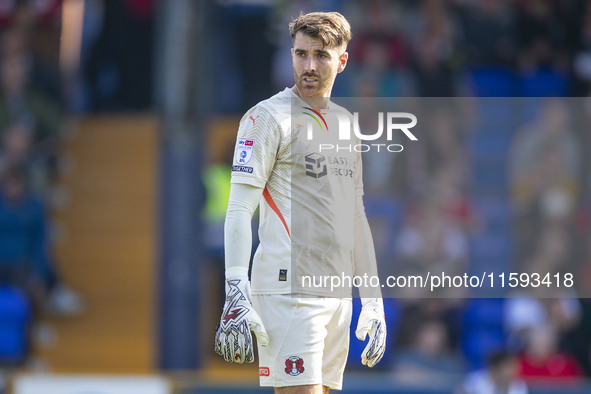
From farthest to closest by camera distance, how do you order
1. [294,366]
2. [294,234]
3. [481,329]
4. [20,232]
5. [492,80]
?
[492,80], [20,232], [481,329], [294,234], [294,366]

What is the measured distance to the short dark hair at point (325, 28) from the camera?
178 inches

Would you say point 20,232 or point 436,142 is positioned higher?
point 436,142

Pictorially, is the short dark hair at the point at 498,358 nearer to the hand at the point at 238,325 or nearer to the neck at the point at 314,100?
the neck at the point at 314,100

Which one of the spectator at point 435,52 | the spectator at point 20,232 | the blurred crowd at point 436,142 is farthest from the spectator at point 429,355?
the spectator at point 20,232

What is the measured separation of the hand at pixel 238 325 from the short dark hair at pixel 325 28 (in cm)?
106

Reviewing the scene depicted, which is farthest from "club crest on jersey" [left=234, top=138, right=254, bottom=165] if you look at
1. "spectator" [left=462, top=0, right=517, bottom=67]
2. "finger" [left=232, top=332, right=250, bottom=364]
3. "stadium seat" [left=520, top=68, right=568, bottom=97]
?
"spectator" [left=462, top=0, right=517, bottom=67]

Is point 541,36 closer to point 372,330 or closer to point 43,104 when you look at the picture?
point 43,104

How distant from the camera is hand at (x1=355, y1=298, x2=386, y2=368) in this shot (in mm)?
4582

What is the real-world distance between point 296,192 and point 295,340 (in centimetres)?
62

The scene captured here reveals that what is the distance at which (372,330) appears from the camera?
4.62 m

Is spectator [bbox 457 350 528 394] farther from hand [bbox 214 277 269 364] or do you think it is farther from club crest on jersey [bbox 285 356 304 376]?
hand [bbox 214 277 269 364]

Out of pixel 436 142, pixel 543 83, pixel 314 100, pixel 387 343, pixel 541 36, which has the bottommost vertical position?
pixel 387 343

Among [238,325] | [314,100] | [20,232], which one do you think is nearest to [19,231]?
[20,232]

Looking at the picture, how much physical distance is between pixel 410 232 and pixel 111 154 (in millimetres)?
3644
